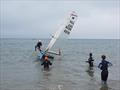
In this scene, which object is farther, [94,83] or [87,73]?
[87,73]

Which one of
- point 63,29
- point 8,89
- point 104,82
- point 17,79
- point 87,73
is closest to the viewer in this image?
point 8,89

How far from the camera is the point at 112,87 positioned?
16.7 meters

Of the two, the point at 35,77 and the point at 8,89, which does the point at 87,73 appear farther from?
the point at 8,89

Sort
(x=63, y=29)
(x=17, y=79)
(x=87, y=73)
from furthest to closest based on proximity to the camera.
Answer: (x=63, y=29), (x=87, y=73), (x=17, y=79)

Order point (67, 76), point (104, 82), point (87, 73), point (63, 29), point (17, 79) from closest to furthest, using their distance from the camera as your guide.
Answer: point (104, 82)
point (17, 79)
point (67, 76)
point (87, 73)
point (63, 29)

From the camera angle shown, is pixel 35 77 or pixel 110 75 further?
pixel 110 75

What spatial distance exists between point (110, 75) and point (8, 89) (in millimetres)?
7811

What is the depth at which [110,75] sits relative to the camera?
837 inches

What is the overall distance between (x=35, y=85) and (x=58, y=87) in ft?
4.23

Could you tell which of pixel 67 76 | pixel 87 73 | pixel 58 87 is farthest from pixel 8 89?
pixel 87 73

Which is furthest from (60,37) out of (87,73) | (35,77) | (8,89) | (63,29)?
(8,89)

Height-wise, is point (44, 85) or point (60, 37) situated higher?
point (60, 37)

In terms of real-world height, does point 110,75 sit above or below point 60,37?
below

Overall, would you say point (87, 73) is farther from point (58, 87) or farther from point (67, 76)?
point (58, 87)
